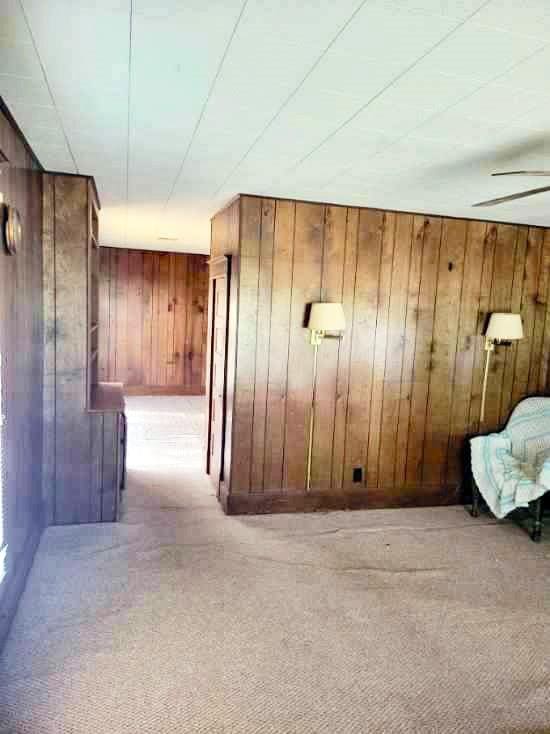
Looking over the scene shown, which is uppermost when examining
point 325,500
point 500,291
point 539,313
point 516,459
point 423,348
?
point 500,291

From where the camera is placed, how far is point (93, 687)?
6.90ft

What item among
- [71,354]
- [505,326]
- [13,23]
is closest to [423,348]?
[505,326]

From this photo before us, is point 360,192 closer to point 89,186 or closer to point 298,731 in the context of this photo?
point 89,186

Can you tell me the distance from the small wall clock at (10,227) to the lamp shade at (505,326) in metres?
3.26

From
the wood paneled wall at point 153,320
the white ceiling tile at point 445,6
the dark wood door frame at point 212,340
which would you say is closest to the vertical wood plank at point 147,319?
the wood paneled wall at point 153,320

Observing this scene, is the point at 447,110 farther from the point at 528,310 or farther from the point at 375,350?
the point at 528,310

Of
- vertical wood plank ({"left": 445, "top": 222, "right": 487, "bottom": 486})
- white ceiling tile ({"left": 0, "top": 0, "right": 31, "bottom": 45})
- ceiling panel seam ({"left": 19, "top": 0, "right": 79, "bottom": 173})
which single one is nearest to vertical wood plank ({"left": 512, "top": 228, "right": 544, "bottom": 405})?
vertical wood plank ({"left": 445, "top": 222, "right": 487, "bottom": 486})

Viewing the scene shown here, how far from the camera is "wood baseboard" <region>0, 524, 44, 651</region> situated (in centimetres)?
231

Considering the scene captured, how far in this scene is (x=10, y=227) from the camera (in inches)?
90.0

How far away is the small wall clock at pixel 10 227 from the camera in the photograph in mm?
2230

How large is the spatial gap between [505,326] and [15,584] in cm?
355

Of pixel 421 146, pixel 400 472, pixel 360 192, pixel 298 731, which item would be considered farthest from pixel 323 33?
pixel 400 472

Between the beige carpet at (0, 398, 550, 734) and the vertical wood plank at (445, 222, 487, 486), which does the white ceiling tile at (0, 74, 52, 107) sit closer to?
A: the beige carpet at (0, 398, 550, 734)

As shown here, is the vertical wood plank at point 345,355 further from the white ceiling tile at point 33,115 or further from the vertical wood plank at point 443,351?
the white ceiling tile at point 33,115
